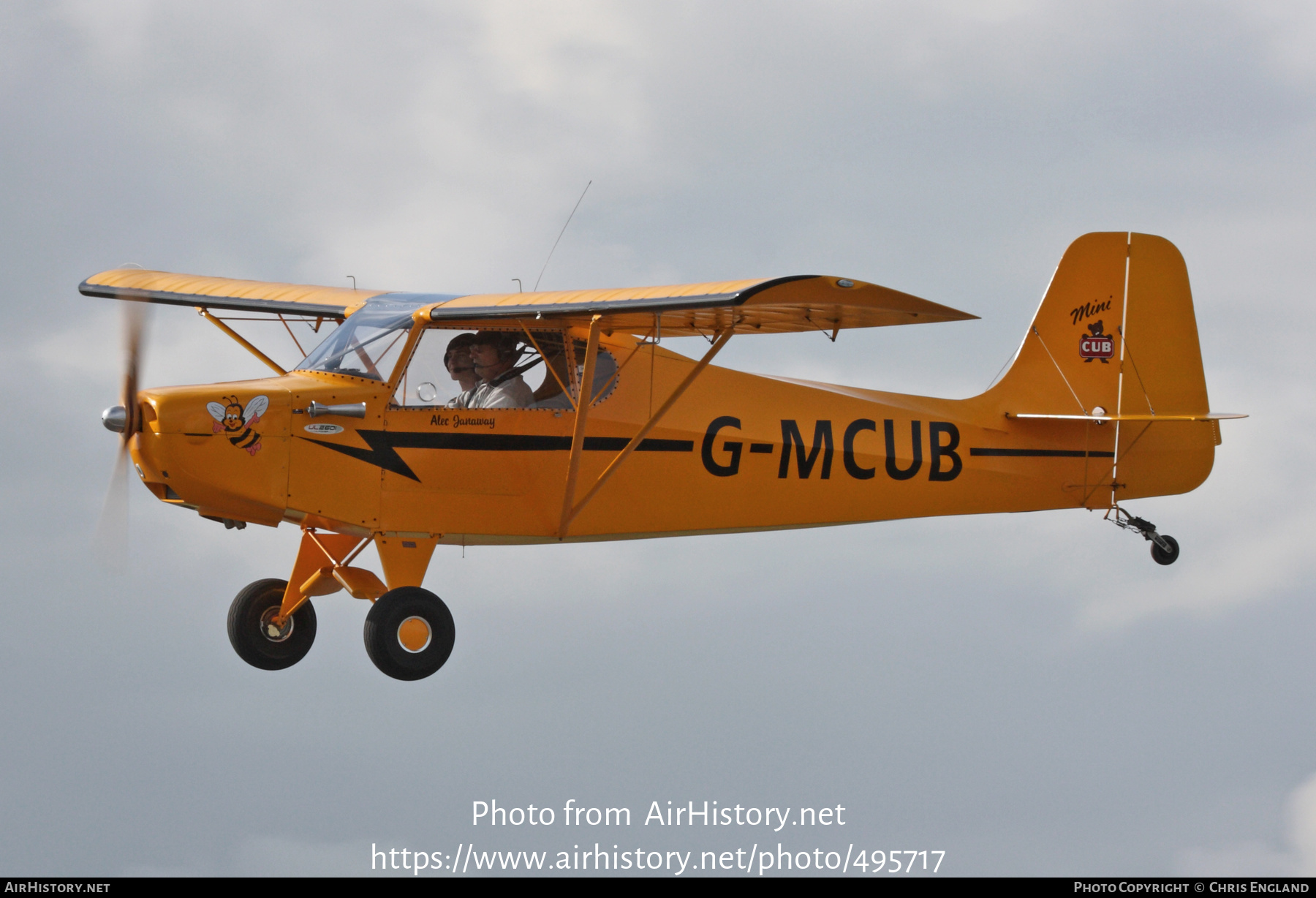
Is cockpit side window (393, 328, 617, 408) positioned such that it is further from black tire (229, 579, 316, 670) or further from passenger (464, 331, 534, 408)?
black tire (229, 579, 316, 670)

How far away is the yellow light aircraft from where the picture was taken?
36.5ft

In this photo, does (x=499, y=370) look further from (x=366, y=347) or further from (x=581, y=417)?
(x=366, y=347)

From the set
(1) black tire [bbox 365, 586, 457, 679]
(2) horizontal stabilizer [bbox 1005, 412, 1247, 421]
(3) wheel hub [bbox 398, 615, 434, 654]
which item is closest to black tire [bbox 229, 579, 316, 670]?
(1) black tire [bbox 365, 586, 457, 679]

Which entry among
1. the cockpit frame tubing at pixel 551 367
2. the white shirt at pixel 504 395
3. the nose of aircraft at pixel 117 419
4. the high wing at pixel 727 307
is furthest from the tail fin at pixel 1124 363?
the nose of aircraft at pixel 117 419

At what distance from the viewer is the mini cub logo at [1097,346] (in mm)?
14211

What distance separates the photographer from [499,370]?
11.8m

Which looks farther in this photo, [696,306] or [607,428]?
[607,428]

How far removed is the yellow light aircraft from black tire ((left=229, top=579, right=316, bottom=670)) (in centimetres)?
2

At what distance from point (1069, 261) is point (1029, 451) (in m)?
1.88

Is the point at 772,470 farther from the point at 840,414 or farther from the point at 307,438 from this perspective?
the point at 307,438

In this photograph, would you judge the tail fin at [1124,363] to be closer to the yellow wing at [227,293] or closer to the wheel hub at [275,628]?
the yellow wing at [227,293]

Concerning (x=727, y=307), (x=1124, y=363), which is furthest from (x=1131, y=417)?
(x=727, y=307)

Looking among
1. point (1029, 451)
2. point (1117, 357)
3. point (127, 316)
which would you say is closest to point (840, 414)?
point (1029, 451)

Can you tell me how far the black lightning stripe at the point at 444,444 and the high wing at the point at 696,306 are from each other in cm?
86
